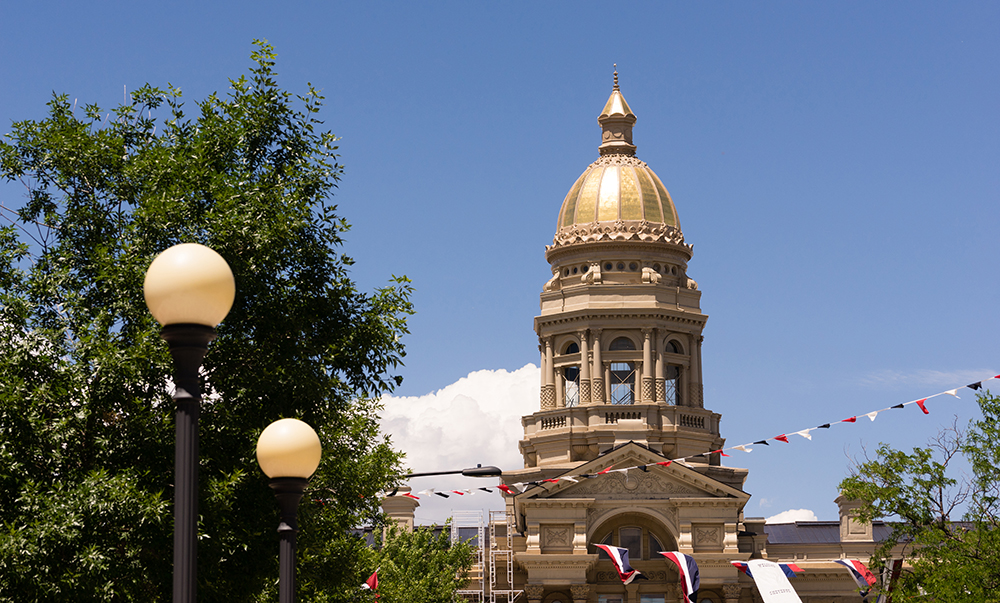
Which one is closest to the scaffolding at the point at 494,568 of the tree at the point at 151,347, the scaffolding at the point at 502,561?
the scaffolding at the point at 502,561

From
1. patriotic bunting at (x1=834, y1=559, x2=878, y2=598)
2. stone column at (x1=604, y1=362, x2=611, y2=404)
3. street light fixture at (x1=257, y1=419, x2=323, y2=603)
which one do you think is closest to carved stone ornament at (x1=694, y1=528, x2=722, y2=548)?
patriotic bunting at (x1=834, y1=559, x2=878, y2=598)

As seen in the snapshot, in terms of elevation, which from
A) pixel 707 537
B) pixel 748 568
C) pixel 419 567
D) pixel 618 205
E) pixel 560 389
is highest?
A: pixel 618 205

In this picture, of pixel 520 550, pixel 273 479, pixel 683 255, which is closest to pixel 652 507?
pixel 520 550

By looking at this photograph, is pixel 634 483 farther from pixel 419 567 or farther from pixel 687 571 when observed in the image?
pixel 419 567

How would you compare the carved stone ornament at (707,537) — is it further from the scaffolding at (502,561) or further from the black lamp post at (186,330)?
the black lamp post at (186,330)

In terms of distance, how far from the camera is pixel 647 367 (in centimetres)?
7669

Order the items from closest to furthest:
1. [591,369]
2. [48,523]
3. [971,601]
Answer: [48,523]
[971,601]
[591,369]

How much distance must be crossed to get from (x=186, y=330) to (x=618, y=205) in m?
71.5

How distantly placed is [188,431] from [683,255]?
73.2m


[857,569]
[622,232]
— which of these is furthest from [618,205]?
[857,569]

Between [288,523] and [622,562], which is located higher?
[288,523]

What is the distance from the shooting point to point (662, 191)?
82562 mm

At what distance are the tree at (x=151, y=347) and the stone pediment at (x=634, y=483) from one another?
4917cm

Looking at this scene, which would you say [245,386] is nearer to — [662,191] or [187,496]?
[187,496]
